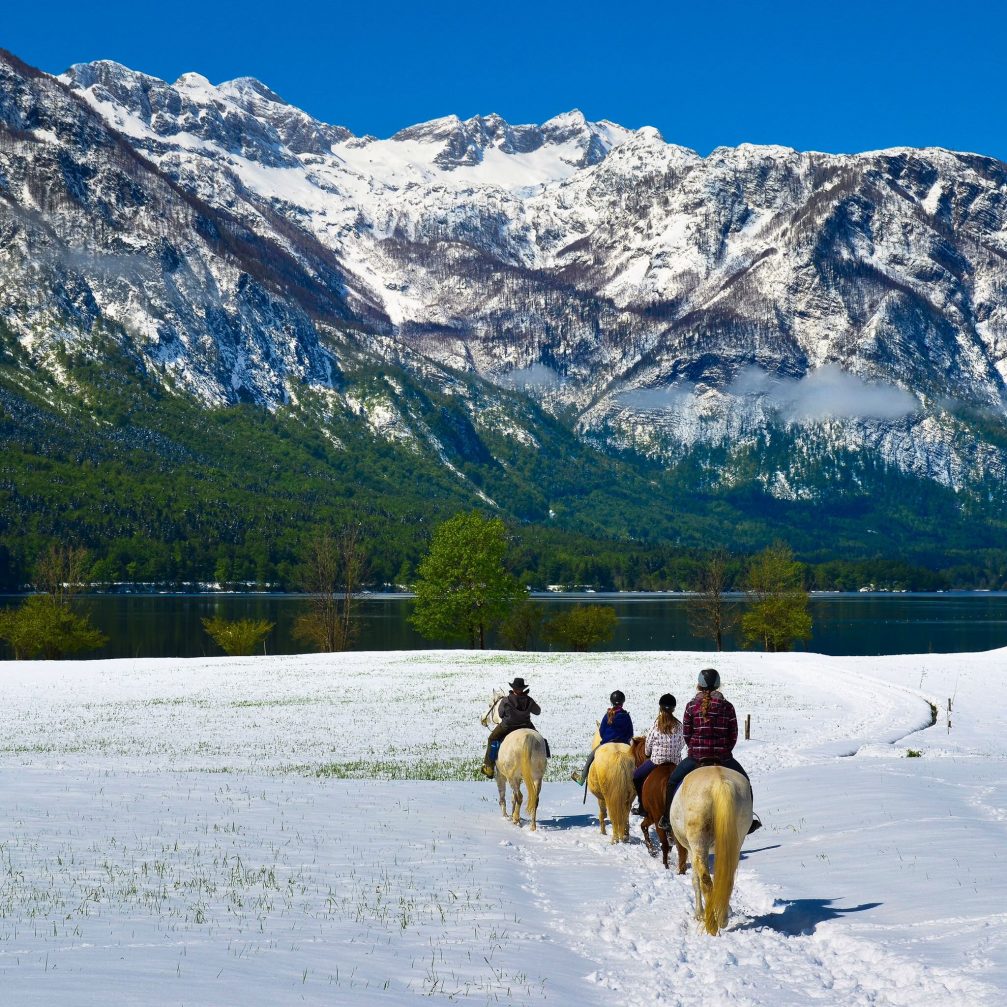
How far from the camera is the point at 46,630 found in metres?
105

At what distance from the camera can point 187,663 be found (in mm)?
81438

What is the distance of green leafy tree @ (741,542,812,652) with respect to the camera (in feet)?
355

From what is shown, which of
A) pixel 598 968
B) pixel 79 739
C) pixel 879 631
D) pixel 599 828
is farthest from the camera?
pixel 879 631

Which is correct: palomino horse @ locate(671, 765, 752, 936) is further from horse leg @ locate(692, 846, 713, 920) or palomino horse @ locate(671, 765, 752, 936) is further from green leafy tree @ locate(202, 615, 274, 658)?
green leafy tree @ locate(202, 615, 274, 658)

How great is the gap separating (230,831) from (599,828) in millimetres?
8160

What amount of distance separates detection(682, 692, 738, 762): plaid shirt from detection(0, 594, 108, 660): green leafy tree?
335ft

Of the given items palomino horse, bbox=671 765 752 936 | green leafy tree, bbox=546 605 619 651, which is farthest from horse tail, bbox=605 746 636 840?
green leafy tree, bbox=546 605 619 651

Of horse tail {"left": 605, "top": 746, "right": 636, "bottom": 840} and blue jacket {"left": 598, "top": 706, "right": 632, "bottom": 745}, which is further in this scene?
blue jacket {"left": 598, "top": 706, "right": 632, "bottom": 745}

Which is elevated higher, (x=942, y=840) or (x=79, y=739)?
(x=942, y=840)

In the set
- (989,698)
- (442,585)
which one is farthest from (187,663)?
(989,698)

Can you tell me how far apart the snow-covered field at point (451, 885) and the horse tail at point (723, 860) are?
0.35 m

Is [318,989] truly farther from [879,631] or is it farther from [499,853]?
[879,631]

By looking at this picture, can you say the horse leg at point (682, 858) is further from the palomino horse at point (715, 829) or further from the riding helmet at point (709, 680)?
the riding helmet at point (709, 680)

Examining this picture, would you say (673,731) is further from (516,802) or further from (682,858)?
(516,802)
